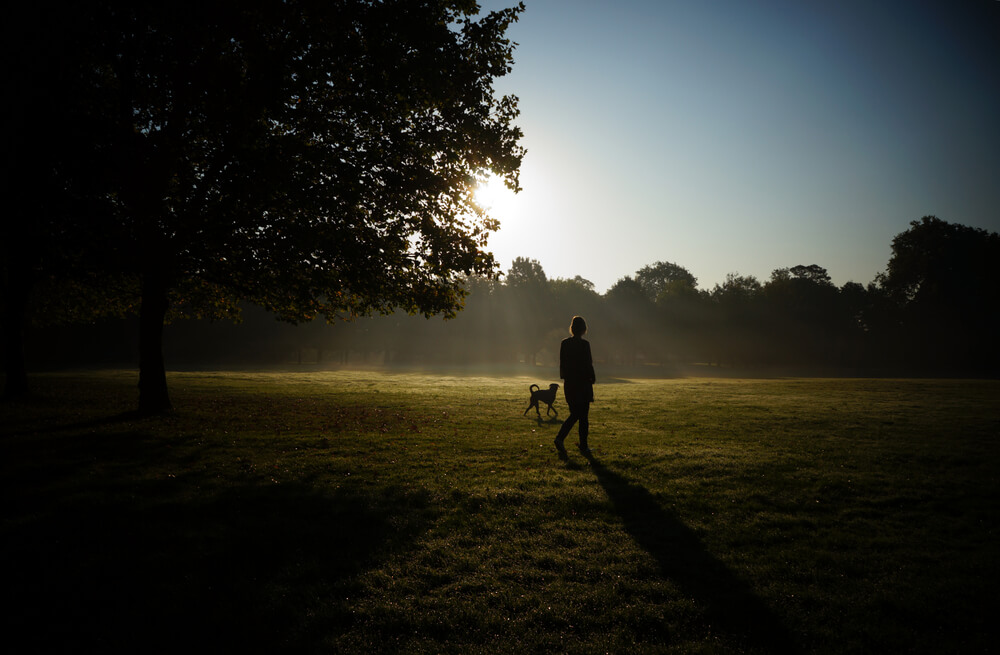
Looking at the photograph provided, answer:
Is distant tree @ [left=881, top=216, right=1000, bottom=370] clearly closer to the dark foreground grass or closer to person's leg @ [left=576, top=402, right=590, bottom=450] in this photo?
the dark foreground grass

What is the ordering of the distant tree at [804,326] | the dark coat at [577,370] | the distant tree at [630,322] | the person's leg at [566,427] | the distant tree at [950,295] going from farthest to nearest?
the distant tree at [630,322] < the distant tree at [804,326] < the distant tree at [950,295] < the person's leg at [566,427] < the dark coat at [577,370]

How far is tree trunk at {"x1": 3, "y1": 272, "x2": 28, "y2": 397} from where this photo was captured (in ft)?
61.0

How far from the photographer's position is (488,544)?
5980 millimetres

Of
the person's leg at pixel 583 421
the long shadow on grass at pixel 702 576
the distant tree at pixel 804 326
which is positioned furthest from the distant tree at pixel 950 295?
the long shadow on grass at pixel 702 576

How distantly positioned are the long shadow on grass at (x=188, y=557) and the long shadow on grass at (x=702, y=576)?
332 cm

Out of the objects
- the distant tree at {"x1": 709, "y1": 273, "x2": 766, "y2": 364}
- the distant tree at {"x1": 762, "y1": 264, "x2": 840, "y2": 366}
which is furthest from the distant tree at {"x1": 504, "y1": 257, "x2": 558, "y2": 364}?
the distant tree at {"x1": 762, "y1": 264, "x2": 840, "y2": 366}

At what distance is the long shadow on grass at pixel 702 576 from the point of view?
13.7 feet

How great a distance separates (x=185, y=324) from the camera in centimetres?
7412

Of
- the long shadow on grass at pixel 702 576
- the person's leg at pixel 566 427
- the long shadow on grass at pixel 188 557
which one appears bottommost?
the long shadow on grass at pixel 702 576

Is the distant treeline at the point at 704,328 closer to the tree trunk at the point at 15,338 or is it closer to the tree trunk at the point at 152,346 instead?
the tree trunk at the point at 15,338

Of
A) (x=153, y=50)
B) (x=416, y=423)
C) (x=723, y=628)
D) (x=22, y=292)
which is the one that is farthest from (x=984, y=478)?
(x=22, y=292)

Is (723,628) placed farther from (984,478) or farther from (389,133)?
(389,133)

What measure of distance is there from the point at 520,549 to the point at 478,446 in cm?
618

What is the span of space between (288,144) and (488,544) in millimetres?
12193
